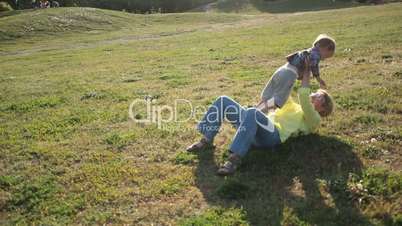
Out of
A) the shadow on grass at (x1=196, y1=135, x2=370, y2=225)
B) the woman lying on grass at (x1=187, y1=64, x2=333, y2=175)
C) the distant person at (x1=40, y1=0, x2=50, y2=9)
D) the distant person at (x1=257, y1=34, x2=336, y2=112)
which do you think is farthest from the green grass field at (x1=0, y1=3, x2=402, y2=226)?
the distant person at (x1=40, y1=0, x2=50, y2=9)

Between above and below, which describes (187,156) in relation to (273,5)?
below

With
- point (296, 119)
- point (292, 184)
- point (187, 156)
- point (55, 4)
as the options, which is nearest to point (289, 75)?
point (296, 119)

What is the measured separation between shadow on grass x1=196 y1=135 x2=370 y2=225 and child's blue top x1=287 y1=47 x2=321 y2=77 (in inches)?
65.1

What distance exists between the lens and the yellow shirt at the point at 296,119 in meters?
9.10

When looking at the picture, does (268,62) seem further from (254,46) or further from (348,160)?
(348,160)

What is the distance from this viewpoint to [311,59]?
34.4 feet

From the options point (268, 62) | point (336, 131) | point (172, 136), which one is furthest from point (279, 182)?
point (268, 62)

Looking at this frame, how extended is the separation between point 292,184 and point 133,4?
219 ft

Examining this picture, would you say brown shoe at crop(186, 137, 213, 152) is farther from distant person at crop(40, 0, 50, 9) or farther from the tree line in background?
the tree line in background

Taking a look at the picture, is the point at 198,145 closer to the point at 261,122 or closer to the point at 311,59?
the point at 261,122

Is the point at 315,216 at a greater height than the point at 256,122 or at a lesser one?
lesser

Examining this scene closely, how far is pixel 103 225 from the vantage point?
24.7 feet

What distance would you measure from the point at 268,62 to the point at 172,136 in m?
9.74

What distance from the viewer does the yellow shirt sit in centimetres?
910
